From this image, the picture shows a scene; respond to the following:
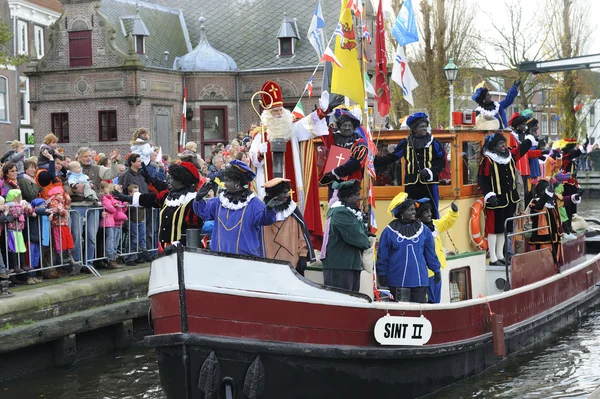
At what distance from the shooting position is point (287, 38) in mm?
32875

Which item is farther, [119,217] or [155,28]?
[155,28]

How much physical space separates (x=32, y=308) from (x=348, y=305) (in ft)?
14.1

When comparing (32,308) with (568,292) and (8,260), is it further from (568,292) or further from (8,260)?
(568,292)

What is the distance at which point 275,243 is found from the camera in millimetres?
8656

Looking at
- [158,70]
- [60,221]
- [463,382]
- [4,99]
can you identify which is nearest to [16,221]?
[60,221]

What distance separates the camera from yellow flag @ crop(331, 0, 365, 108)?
30.9ft

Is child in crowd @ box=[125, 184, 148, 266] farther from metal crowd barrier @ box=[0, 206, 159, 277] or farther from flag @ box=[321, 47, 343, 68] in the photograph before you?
flag @ box=[321, 47, 343, 68]

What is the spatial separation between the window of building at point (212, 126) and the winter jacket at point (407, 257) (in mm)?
24013

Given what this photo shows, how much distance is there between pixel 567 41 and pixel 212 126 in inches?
672

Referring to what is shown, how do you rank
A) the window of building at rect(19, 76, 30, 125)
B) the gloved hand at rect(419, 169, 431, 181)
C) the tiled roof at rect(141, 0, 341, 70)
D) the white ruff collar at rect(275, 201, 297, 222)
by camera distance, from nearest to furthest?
1. the white ruff collar at rect(275, 201, 297, 222)
2. the gloved hand at rect(419, 169, 431, 181)
3. the tiled roof at rect(141, 0, 341, 70)
4. the window of building at rect(19, 76, 30, 125)

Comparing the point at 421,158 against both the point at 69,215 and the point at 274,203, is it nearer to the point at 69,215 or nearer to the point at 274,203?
the point at 274,203

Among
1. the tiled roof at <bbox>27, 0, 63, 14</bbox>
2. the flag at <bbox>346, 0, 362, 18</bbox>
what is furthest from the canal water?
the tiled roof at <bbox>27, 0, 63, 14</bbox>

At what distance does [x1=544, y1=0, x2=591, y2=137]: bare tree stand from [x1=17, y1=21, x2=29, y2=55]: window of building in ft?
73.0

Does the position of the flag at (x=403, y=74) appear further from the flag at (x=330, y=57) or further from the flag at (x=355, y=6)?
the flag at (x=330, y=57)
